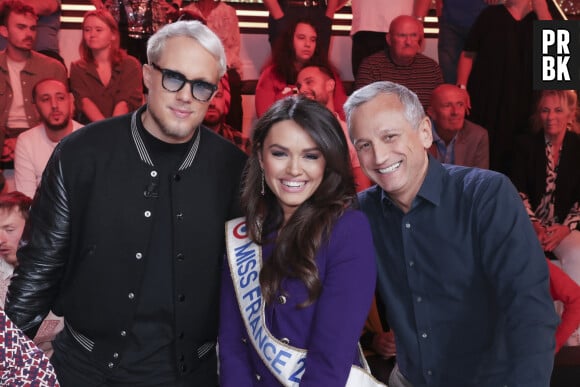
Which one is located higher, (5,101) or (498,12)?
(498,12)

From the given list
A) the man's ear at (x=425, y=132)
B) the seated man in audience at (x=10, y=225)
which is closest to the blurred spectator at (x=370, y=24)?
the seated man in audience at (x=10, y=225)

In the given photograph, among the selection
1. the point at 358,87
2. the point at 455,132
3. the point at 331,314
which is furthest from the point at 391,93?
the point at 455,132

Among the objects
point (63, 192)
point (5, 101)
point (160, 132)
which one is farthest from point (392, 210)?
point (5, 101)

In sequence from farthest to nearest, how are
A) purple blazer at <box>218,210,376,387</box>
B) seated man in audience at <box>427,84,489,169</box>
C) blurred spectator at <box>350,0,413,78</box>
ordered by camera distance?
blurred spectator at <box>350,0,413,78</box>
seated man in audience at <box>427,84,489,169</box>
purple blazer at <box>218,210,376,387</box>

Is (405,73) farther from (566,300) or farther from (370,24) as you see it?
(566,300)

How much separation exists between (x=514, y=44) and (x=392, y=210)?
411cm

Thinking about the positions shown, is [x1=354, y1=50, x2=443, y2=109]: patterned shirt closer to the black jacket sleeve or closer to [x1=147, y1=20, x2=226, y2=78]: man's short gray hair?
[x1=147, y1=20, x2=226, y2=78]: man's short gray hair

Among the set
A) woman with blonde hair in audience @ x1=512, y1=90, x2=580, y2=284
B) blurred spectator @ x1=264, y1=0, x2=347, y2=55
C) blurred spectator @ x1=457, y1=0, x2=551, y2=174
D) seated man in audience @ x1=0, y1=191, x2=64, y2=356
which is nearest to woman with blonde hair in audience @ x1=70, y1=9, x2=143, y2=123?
seated man in audience @ x1=0, y1=191, x2=64, y2=356

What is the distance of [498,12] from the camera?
6.10m

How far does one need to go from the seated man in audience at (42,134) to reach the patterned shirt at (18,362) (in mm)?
3417

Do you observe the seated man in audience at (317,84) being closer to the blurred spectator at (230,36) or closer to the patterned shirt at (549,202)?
the blurred spectator at (230,36)

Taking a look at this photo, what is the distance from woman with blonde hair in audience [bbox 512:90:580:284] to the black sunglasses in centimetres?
391

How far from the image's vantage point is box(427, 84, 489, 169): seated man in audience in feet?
19.2

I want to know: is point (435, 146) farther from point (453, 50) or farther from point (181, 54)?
point (181, 54)
